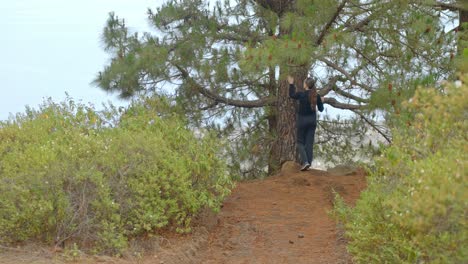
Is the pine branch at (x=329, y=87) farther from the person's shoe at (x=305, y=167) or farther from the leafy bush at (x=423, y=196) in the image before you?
the leafy bush at (x=423, y=196)

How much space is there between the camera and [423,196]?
17.0 ft

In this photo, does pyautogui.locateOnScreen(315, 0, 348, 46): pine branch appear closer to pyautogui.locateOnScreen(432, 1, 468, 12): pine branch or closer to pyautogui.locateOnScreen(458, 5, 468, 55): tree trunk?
pyautogui.locateOnScreen(458, 5, 468, 55): tree trunk

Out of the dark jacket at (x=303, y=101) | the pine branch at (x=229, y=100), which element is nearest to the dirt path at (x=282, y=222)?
the dark jacket at (x=303, y=101)

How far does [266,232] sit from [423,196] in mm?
5024

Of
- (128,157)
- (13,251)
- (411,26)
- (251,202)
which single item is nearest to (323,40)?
(411,26)

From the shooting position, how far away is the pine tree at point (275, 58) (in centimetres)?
1214

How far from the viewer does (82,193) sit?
8.34 m

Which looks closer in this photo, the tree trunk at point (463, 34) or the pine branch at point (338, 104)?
the tree trunk at point (463, 34)

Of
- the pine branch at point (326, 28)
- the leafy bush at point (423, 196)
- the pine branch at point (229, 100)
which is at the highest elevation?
the pine branch at point (326, 28)

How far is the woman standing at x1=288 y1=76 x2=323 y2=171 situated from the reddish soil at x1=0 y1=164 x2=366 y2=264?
45cm

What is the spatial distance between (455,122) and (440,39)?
Answer: 707 centimetres

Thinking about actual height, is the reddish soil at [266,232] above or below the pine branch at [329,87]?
below

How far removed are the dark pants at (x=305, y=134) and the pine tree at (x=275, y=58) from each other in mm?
883

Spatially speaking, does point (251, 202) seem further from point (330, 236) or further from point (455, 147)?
point (455, 147)
